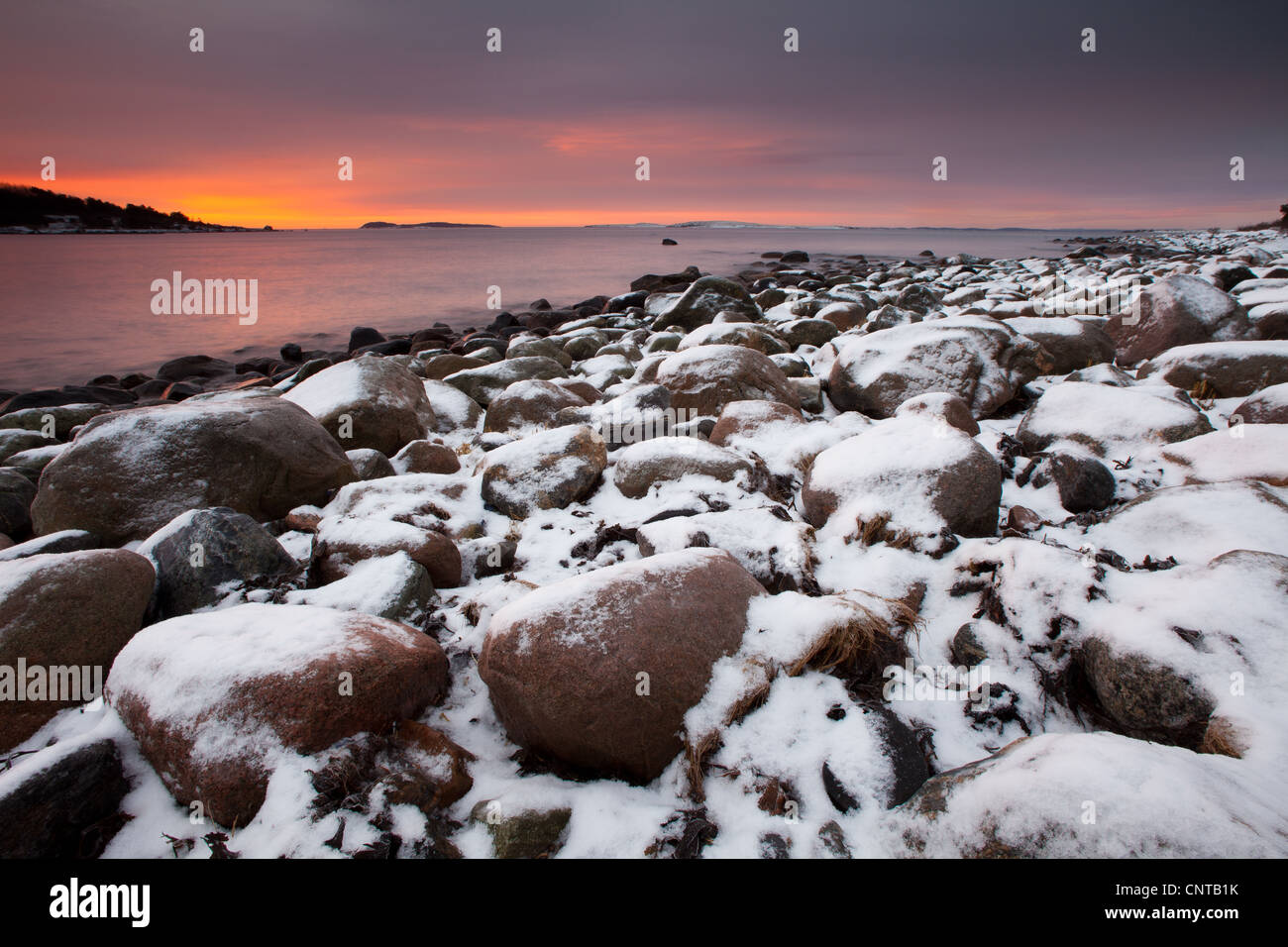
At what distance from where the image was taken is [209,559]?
368cm

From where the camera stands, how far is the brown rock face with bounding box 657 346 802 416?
6.86m

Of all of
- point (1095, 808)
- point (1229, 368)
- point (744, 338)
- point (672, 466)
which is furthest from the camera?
point (744, 338)

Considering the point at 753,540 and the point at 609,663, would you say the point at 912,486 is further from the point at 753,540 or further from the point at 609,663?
the point at 609,663

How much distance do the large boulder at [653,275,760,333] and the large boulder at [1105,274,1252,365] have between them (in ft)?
24.5

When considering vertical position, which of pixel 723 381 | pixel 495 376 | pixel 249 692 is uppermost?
pixel 495 376

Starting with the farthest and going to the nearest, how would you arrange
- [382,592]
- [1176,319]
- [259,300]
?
[259,300], [1176,319], [382,592]

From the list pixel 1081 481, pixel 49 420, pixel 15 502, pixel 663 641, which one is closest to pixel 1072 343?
pixel 1081 481

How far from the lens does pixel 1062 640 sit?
9.90ft

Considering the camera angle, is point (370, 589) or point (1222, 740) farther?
point (370, 589)

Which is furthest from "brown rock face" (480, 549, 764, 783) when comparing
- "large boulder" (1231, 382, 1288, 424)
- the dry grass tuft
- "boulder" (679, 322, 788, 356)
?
"boulder" (679, 322, 788, 356)

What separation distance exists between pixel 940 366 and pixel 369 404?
20.8 ft

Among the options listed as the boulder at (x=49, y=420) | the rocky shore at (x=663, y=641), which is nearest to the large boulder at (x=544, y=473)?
the rocky shore at (x=663, y=641)

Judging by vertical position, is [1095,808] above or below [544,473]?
below
